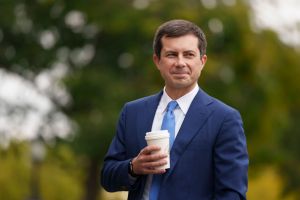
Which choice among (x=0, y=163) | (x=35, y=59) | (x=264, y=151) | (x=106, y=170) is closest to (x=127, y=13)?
(x=35, y=59)

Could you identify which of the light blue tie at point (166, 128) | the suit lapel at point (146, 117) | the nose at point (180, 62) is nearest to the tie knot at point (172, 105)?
the light blue tie at point (166, 128)

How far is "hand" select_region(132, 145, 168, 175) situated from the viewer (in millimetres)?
4691

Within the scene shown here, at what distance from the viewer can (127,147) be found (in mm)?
5129

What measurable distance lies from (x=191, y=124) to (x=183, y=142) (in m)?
0.12

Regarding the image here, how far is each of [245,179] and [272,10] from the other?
23751mm

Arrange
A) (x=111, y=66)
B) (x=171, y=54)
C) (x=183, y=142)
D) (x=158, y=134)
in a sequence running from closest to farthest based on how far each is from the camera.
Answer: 1. (x=158, y=134)
2. (x=183, y=142)
3. (x=171, y=54)
4. (x=111, y=66)

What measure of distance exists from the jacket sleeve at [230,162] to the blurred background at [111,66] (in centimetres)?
1911

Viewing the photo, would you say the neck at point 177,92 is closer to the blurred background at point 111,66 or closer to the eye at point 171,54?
the eye at point 171,54

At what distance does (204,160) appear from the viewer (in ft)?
16.0

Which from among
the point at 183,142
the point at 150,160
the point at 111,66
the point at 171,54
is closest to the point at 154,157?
Answer: the point at 150,160

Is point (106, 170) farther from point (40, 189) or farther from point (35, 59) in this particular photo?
point (40, 189)

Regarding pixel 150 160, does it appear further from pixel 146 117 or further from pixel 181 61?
pixel 181 61

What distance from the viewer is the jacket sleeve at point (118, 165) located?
16.5ft

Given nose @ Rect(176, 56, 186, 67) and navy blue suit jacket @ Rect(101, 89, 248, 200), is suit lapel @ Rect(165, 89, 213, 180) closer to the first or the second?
navy blue suit jacket @ Rect(101, 89, 248, 200)
